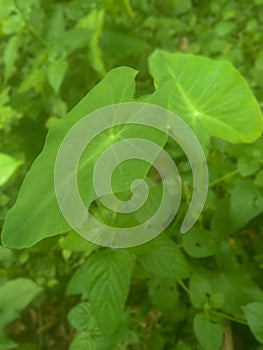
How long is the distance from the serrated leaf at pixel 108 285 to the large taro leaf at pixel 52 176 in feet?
0.60

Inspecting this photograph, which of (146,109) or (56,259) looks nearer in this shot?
(146,109)

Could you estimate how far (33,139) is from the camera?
57.2 inches

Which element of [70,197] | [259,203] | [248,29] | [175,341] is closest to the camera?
[70,197]

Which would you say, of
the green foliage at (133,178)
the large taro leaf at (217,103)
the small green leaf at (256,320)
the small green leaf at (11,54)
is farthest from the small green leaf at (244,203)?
the small green leaf at (11,54)

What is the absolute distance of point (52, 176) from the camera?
0.80 m

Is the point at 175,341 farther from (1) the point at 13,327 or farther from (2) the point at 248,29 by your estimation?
(2) the point at 248,29

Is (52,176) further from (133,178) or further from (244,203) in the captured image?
(244,203)

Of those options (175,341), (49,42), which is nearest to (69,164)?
(175,341)

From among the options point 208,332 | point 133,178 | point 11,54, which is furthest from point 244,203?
point 11,54

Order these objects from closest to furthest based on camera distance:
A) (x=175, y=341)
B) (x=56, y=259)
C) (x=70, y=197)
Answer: (x=70, y=197)
(x=175, y=341)
(x=56, y=259)

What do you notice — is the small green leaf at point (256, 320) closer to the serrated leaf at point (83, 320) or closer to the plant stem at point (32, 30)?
the serrated leaf at point (83, 320)

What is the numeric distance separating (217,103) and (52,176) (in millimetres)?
364

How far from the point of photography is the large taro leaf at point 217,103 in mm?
1021

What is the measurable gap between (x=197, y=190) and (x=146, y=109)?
0.33 metres
